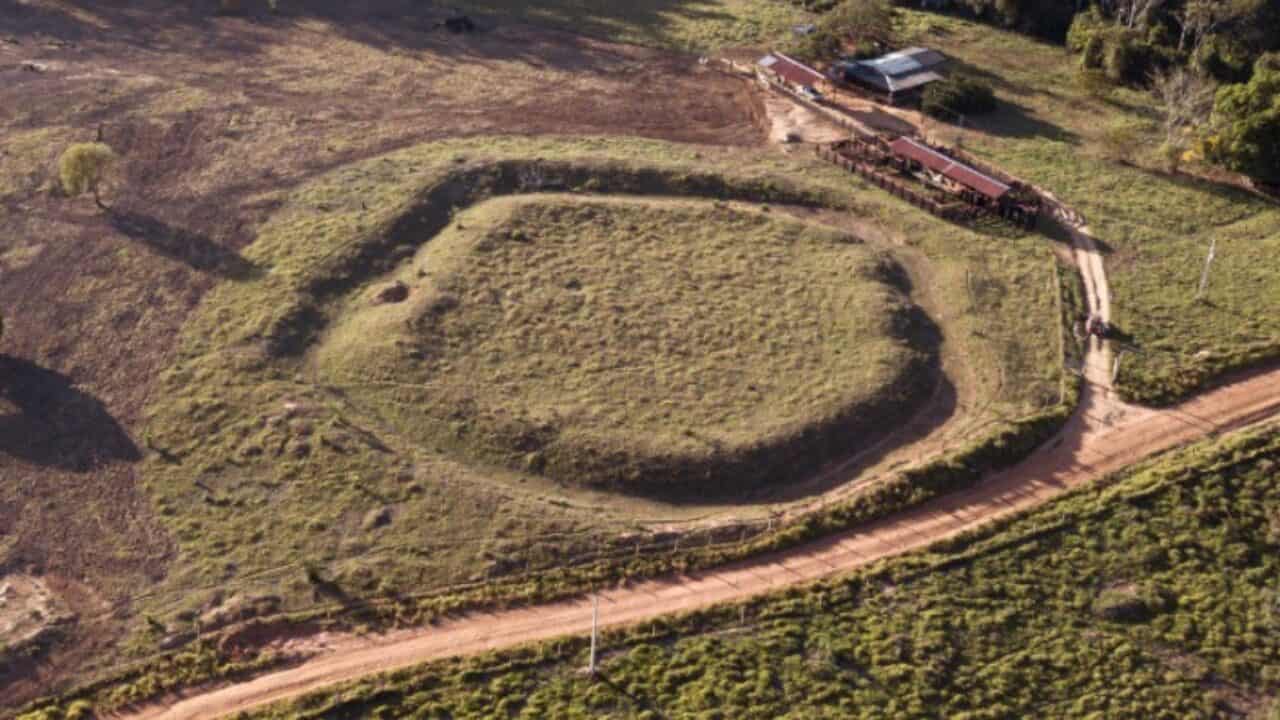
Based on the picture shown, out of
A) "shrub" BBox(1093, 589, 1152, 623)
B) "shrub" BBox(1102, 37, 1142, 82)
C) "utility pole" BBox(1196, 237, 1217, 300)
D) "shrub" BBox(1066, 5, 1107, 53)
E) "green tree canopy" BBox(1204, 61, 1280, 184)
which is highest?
"shrub" BBox(1066, 5, 1107, 53)

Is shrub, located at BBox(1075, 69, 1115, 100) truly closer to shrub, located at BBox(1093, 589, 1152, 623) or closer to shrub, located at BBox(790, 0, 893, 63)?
shrub, located at BBox(790, 0, 893, 63)

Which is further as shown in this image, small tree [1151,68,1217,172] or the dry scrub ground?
small tree [1151,68,1217,172]

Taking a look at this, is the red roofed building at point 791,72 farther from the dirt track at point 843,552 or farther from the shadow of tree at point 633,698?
the shadow of tree at point 633,698

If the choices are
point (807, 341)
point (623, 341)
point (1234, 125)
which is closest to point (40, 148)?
point (623, 341)

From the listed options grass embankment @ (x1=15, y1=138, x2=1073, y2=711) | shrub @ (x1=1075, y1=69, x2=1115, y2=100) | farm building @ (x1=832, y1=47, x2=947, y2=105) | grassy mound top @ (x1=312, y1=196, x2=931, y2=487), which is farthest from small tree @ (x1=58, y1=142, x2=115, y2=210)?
shrub @ (x1=1075, y1=69, x2=1115, y2=100)

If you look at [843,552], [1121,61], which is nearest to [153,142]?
[843,552]

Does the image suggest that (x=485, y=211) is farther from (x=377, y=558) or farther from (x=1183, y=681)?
(x=1183, y=681)
